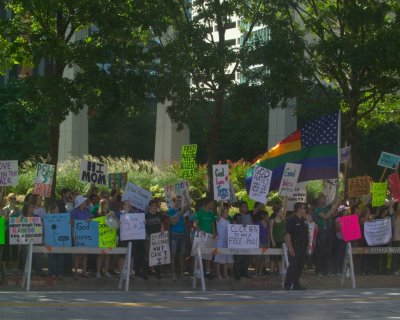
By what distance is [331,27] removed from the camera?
21.8m

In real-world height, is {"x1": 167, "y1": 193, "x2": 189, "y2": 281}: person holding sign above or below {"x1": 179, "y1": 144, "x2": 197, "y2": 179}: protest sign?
below

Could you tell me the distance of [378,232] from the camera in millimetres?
18609

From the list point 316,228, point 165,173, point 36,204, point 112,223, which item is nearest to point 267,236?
point 316,228

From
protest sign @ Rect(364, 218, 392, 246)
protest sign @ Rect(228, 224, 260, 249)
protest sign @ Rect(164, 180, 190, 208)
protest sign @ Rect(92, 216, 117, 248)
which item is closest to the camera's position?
protest sign @ Rect(92, 216, 117, 248)

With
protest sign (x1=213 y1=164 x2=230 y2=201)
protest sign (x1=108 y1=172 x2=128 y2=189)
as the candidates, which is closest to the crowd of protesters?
protest sign (x1=213 y1=164 x2=230 y2=201)

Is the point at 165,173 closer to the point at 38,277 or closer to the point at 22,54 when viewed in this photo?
the point at 22,54

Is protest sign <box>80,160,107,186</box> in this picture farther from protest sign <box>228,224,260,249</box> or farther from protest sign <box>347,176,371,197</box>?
protest sign <box>347,176,371,197</box>

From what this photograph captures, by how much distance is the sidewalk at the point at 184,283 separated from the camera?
1591 centimetres

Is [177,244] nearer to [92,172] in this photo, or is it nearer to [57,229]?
[92,172]

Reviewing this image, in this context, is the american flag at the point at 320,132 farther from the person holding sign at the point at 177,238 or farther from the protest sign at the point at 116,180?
the protest sign at the point at 116,180

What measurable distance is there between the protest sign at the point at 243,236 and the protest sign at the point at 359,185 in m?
3.87

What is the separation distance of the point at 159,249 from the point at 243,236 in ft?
5.74

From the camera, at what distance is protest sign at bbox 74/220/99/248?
1617 centimetres

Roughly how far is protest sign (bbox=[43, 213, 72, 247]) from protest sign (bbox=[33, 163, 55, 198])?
3.56 ft
